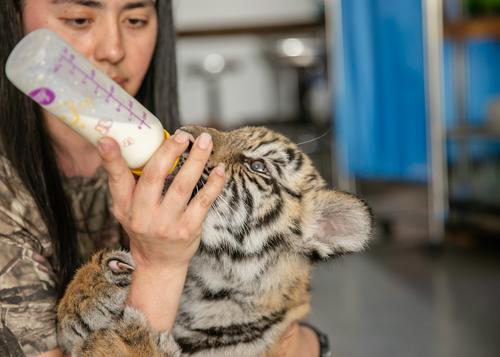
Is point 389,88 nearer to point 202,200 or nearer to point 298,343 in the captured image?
point 298,343

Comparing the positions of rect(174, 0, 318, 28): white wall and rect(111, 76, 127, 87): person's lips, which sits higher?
rect(174, 0, 318, 28): white wall

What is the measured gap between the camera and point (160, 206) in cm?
96

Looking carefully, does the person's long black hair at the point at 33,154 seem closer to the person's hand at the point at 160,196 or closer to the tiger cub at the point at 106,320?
the tiger cub at the point at 106,320

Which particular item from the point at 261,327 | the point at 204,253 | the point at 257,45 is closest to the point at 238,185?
the point at 204,253

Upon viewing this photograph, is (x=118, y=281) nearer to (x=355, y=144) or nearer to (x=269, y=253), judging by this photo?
(x=269, y=253)

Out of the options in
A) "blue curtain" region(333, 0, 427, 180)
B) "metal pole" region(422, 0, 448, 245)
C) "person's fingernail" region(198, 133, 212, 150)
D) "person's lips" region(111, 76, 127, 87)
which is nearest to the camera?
"person's fingernail" region(198, 133, 212, 150)

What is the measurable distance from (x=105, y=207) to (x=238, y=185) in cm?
40

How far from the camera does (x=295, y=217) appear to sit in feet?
4.38

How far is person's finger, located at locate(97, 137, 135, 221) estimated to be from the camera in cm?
90

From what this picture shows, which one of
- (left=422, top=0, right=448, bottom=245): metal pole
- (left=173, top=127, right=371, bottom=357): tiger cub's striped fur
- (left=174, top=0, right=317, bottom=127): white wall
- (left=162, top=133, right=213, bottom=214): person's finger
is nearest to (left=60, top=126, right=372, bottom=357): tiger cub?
(left=173, top=127, right=371, bottom=357): tiger cub's striped fur

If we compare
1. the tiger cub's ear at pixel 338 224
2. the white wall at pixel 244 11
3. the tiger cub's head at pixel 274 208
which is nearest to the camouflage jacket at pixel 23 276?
the tiger cub's head at pixel 274 208

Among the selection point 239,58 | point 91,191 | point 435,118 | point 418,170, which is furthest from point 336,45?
point 91,191

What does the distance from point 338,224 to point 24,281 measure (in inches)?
24.6

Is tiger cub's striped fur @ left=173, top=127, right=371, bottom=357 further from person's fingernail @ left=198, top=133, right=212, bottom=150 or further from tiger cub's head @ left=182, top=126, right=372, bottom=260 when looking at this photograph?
person's fingernail @ left=198, top=133, right=212, bottom=150
